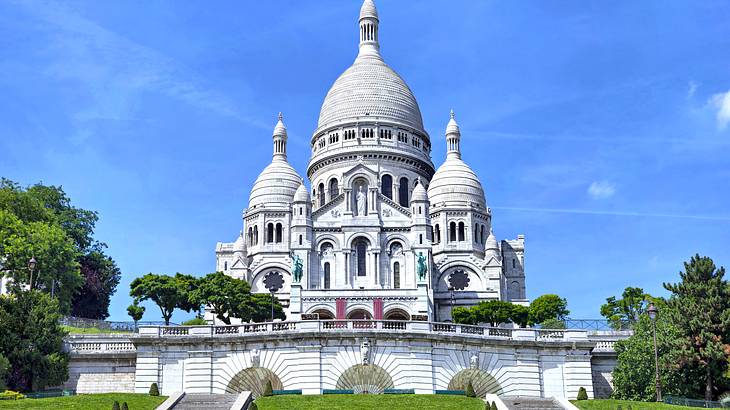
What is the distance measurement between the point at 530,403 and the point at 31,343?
2309cm

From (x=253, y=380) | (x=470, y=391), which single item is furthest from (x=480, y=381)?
(x=253, y=380)

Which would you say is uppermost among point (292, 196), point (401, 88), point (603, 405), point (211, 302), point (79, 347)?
point (401, 88)

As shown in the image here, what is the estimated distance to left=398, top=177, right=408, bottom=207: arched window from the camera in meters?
115

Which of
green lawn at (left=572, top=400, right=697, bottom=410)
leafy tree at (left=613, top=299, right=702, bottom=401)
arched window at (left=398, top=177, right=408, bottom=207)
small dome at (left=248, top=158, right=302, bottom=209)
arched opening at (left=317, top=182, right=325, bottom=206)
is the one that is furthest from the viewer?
arched opening at (left=317, top=182, right=325, bottom=206)

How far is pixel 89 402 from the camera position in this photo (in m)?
42.2

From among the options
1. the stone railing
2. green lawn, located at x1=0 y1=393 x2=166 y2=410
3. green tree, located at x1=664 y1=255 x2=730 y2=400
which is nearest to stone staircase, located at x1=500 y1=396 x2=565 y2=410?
the stone railing

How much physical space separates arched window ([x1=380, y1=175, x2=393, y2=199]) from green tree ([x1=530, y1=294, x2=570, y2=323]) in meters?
27.1

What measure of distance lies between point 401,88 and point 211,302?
5110cm

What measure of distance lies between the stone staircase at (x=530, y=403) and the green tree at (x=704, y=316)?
300 inches

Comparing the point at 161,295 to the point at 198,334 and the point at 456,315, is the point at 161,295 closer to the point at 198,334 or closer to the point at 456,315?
the point at 456,315

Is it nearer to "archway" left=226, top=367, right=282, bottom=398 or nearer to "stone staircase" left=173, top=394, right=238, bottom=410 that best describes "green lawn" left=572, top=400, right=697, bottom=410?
"archway" left=226, top=367, right=282, bottom=398

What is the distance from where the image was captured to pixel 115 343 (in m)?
49.8

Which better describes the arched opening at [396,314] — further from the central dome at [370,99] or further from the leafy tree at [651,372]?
the leafy tree at [651,372]

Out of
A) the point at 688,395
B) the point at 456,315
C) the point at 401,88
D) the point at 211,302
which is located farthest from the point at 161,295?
the point at 401,88
